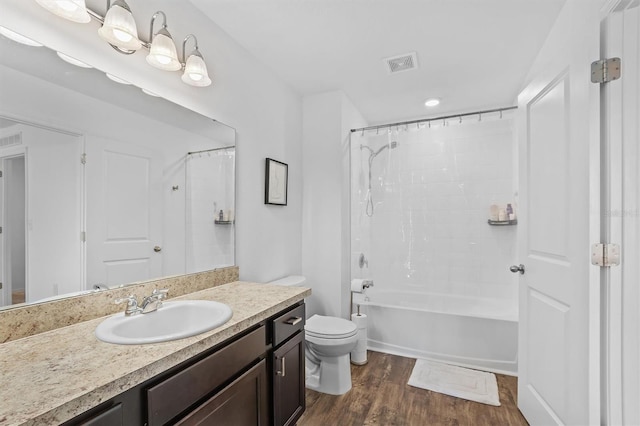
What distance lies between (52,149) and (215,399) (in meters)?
1.08

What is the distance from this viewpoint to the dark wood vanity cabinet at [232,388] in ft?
2.59

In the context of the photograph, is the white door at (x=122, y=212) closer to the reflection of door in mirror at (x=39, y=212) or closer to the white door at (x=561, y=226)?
the reflection of door in mirror at (x=39, y=212)

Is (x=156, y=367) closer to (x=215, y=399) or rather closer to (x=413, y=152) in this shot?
(x=215, y=399)

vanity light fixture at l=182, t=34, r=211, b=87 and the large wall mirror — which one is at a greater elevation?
vanity light fixture at l=182, t=34, r=211, b=87

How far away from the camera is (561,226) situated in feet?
4.89

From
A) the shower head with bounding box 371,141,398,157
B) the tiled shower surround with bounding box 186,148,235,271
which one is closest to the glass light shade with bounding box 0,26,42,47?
the tiled shower surround with bounding box 186,148,235,271

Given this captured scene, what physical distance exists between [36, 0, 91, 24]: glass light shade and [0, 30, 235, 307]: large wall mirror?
0.15 metres

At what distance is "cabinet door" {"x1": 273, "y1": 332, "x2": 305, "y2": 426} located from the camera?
1.40m

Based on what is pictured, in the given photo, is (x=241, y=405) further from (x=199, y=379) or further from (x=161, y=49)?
(x=161, y=49)

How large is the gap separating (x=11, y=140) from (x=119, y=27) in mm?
581

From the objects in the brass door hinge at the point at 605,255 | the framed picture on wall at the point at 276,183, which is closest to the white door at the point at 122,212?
the framed picture on wall at the point at 276,183

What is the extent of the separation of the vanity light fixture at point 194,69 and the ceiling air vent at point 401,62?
4.47ft

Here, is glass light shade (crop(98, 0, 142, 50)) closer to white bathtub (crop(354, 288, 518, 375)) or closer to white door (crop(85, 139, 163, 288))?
white door (crop(85, 139, 163, 288))

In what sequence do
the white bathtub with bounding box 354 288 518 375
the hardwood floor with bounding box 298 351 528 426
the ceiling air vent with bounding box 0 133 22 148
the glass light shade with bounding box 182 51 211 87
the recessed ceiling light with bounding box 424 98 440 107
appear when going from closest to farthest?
the ceiling air vent with bounding box 0 133 22 148
the glass light shade with bounding box 182 51 211 87
the hardwood floor with bounding box 298 351 528 426
the white bathtub with bounding box 354 288 518 375
the recessed ceiling light with bounding box 424 98 440 107
